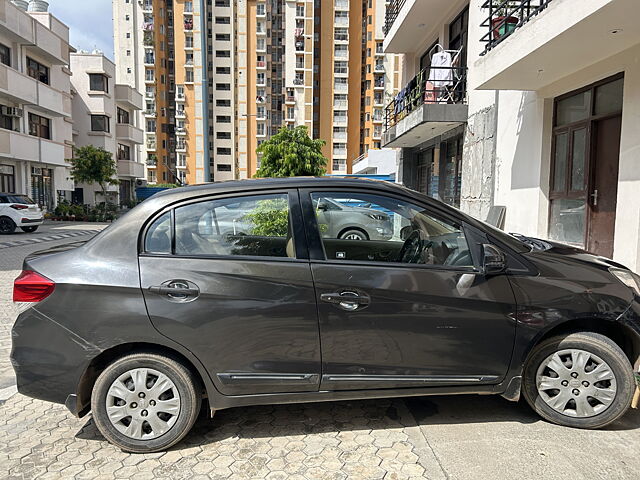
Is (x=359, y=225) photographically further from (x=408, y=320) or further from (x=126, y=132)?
(x=126, y=132)

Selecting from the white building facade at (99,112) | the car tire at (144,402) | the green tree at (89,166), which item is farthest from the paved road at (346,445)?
the white building facade at (99,112)

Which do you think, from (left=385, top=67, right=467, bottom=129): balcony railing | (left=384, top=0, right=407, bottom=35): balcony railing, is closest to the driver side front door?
(left=385, top=67, right=467, bottom=129): balcony railing

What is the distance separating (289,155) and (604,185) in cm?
691

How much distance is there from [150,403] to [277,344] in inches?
35.1

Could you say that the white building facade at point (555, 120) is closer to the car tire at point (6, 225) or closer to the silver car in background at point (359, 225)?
the silver car in background at point (359, 225)

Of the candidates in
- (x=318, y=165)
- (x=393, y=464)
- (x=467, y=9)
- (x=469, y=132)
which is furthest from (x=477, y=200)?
(x=393, y=464)

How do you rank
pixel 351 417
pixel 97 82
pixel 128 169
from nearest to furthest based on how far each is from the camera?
pixel 351 417 < pixel 97 82 < pixel 128 169

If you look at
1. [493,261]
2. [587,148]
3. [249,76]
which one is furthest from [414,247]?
[249,76]

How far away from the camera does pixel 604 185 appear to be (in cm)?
654

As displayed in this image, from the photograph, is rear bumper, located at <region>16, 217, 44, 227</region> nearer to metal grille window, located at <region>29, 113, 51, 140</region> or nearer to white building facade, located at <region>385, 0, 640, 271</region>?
metal grille window, located at <region>29, 113, 51, 140</region>

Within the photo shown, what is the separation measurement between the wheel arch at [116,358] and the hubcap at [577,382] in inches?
89.7

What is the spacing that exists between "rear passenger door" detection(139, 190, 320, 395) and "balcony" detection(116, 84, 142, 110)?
139 feet

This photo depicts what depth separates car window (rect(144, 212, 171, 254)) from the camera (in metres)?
2.82

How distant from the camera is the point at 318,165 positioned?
11.9 meters
